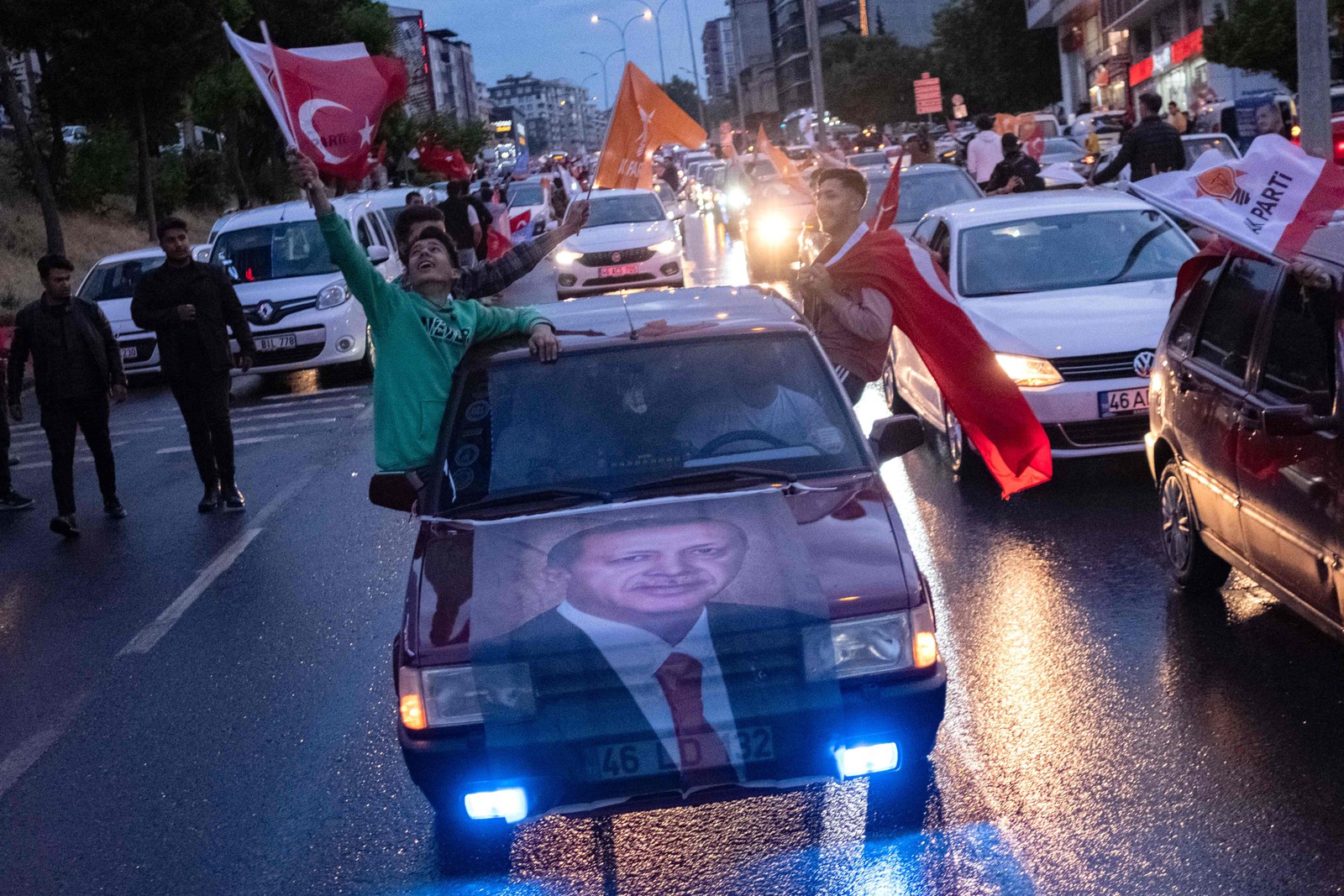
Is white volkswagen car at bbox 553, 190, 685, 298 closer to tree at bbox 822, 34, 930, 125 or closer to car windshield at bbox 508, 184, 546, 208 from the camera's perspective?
car windshield at bbox 508, 184, 546, 208

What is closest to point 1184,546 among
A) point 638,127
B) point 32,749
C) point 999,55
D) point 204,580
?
point 32,749

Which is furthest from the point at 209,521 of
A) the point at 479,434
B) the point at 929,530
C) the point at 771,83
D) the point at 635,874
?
the point at 771,83

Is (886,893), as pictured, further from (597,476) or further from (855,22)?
(855,22)

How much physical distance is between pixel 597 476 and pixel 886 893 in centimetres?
154

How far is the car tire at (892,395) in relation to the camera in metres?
12.0

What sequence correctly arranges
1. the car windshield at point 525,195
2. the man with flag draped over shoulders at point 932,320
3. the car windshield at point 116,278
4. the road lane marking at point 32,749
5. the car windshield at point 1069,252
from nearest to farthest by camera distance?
the road lane marking at point 32,749 < the man with flag draped over shoulders at point 932,320 < the car windshield at point 1069,252 < the car windshield at point 116,278 < the car windshield at point 525,195

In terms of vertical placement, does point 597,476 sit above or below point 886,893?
above

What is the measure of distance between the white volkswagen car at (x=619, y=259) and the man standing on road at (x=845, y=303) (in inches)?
631

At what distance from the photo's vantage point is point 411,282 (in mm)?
5781

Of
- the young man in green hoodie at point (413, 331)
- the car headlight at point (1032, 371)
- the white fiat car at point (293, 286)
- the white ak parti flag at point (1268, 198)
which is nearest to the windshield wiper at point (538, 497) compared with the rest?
the young man in green hoodie at point (413, 331)

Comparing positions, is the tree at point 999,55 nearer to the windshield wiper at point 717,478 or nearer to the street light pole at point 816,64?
the street light pole at point 816,64

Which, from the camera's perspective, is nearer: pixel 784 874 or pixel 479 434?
pixel 784 874

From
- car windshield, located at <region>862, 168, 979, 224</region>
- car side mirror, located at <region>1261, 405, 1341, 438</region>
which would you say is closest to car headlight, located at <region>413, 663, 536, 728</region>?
car side mirror, located at <region>1261, 405, 1341, 438</region>

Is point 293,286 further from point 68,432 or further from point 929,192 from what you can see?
point 68,432
